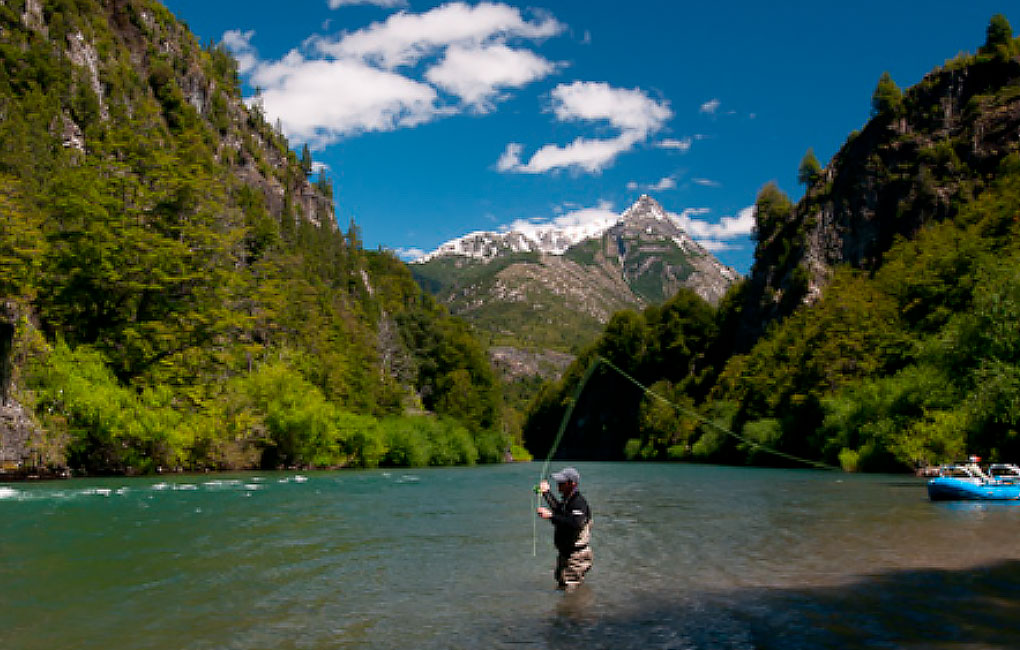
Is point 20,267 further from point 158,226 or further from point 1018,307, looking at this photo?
point 1018,307

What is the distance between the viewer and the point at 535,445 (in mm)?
165750

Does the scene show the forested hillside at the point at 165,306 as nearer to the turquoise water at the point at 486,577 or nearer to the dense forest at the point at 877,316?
the turquoise water at the point at 486,577

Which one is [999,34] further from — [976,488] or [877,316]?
[976,488]

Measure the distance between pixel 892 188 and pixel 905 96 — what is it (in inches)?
521

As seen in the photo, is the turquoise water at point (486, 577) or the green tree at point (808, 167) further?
the green tree at point (808, 167)

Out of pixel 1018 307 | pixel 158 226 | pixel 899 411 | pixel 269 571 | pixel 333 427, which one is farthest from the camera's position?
pixel 333 427

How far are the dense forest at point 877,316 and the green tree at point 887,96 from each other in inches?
6.7

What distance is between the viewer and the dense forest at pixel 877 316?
3859cm

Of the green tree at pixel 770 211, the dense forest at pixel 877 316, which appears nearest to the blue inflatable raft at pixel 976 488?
the dense forest at pixel 877 316

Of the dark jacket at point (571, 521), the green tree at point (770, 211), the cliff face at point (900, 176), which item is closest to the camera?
the dark jacket at point (571, 521)

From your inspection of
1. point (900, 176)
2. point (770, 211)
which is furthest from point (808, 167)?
point (900, 176)

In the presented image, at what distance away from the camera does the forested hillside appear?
110ft

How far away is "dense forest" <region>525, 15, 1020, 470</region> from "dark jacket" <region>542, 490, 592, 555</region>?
22270mm

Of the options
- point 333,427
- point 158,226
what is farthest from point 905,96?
point 158,226
